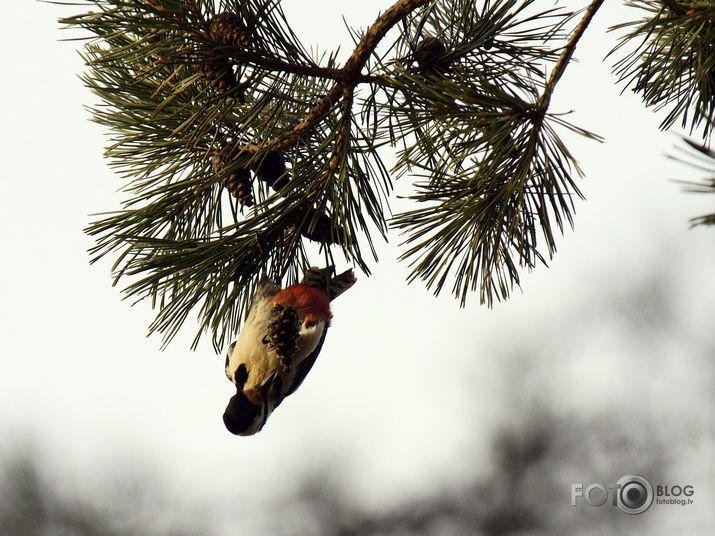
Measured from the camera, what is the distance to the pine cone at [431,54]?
1.15m

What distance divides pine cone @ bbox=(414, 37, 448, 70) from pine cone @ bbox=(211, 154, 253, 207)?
35 centimetres

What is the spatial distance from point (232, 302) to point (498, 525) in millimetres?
2706

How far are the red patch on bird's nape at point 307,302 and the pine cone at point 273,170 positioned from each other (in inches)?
8.0

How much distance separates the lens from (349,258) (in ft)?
3.58

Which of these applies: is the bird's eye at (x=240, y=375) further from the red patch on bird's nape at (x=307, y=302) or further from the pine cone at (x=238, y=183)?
the pine cone at (x=238, y=183)

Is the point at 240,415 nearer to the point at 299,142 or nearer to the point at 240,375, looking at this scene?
the point at 240,375

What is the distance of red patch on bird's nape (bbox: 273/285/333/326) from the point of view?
1.31m

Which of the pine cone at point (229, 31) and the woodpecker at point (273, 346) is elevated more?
the pine cone at point (229, 31)

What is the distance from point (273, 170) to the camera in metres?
1.22

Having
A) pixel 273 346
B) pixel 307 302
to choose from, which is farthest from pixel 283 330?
pixel 307 302

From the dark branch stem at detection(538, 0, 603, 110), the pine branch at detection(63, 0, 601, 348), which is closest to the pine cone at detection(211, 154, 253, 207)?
the pine branch at detection(63, 0, 601, 348)

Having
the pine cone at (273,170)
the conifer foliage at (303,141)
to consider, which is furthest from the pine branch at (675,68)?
the pine cone at (273,170)

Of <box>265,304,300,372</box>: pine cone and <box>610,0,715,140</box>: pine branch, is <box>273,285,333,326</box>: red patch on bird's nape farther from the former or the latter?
<box>610,0,715,140</box>: pine branch

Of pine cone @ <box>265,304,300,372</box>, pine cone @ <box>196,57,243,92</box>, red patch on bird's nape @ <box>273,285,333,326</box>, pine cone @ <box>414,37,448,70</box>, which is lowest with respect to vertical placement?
pine cone @ <box>265,304,300,372</box>
